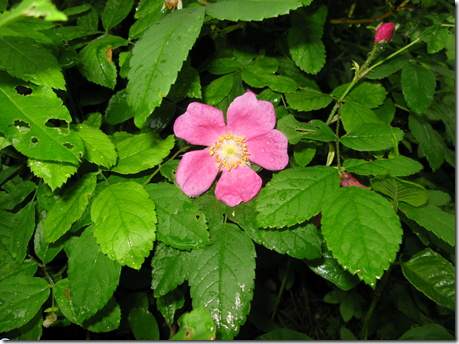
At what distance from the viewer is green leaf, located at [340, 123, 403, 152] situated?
1.09 m

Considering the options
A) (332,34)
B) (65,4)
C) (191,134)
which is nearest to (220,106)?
(191,134)

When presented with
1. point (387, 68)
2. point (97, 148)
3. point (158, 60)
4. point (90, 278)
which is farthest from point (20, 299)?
point (387, 68)

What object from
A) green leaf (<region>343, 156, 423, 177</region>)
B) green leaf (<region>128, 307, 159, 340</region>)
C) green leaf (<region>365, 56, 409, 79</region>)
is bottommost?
green leaf (<region>128, 307, 159, 340</region>)

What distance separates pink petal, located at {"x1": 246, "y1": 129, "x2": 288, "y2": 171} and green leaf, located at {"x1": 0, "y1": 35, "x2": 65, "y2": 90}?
2.38 feet

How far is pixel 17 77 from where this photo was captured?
93cm

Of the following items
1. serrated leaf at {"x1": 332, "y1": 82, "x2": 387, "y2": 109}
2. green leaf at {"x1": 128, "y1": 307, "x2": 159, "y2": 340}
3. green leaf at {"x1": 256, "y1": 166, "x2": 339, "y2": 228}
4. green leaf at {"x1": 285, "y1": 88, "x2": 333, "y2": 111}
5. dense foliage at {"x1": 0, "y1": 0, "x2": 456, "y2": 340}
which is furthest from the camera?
green leaf at {"x1": 128, "y1": 307, "x2": 159, "y2": 340}

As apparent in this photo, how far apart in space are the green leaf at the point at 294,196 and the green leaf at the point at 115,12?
1.08 m

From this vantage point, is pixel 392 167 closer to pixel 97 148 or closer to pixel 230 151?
pixel 230 151

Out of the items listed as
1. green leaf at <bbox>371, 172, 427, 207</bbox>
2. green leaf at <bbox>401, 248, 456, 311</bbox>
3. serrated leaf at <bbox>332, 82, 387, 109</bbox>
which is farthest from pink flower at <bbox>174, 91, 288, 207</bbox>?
green leaf at <bbox>401, 248, 456, 311</bbox>

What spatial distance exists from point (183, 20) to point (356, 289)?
7.27ft

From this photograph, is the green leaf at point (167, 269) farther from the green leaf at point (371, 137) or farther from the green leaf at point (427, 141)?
the green leaf at point (427, 141)

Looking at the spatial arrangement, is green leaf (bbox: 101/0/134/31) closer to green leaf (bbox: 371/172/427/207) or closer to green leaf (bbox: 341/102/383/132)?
green leaf (bbox: 341/102/383/132)

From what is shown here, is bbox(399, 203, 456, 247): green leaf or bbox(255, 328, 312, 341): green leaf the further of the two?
bbox(255, 328, 312, 341): green leaf

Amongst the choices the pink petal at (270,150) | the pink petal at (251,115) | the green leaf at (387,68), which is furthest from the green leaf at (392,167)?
the green leaf at (387,68)
